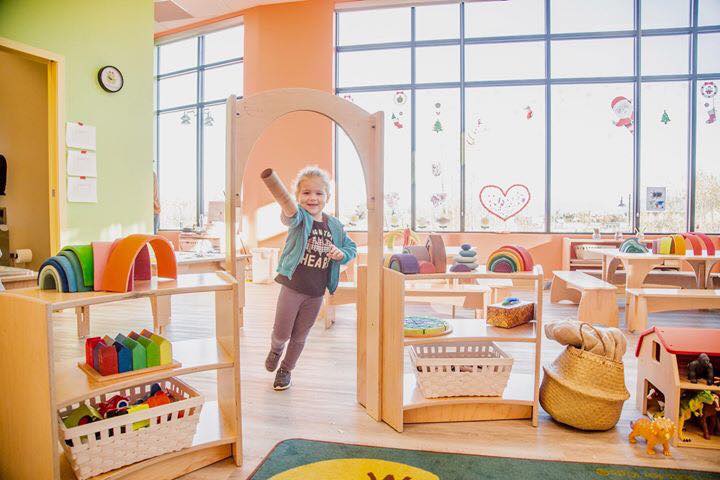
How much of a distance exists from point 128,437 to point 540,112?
789cm

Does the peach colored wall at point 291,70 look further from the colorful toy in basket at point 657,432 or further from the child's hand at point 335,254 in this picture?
the colorful toy in basket at point 657,432

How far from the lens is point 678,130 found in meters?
7.69

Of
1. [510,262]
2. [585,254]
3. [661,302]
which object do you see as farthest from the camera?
[585,254]

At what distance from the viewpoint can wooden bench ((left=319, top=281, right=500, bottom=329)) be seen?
4.71 m

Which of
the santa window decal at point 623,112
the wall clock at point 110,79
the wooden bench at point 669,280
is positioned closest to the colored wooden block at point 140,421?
the wall clock at point 110,79

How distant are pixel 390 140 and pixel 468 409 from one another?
6.61m

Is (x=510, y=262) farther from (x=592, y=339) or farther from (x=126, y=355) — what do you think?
(x=126, y=355)

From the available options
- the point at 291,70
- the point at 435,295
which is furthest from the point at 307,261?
the point at 291,70

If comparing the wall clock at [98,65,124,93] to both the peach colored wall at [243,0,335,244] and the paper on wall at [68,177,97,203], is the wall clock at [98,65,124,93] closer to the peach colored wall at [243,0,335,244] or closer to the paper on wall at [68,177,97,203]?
the paper on wall at [68,177,97,203]

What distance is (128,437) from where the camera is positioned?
187 cm

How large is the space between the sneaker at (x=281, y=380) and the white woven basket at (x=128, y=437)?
36.8 inches

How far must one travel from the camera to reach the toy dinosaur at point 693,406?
230 centimetres

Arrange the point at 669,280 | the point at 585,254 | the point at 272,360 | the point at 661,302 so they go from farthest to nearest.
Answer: the point at 585,254, the point at 669,280, the point at 661,302, the point at 272,360

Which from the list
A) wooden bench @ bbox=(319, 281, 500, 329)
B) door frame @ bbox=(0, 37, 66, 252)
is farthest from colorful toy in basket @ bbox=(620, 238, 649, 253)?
door frame @ bbox=(0, 37, 66, 252)
